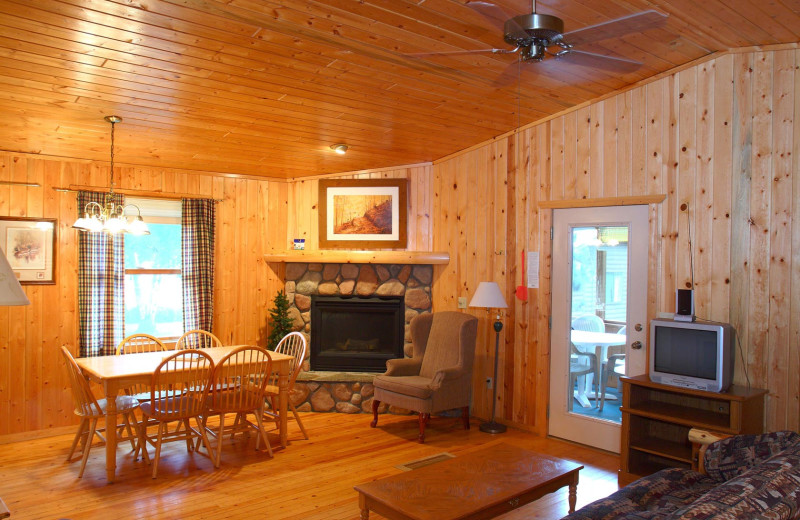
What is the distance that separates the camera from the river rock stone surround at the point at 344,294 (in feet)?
20.0

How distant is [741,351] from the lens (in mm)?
4051

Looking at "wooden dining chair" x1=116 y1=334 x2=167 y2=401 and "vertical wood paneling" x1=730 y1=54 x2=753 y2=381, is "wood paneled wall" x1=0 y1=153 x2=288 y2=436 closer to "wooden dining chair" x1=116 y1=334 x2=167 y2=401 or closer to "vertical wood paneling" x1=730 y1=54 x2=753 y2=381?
"wooden dining chair" x1=116 y1=334 x2=167 y2=401

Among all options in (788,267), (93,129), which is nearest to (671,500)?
(788,267)

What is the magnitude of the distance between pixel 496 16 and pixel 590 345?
294 centimetres

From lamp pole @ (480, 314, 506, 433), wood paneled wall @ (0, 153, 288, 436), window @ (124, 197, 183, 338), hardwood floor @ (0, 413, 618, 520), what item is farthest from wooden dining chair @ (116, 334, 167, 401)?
lamp pole @ (480, 314, 506, 433)

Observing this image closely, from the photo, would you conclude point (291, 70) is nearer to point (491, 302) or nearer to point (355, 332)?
point (491, 302)

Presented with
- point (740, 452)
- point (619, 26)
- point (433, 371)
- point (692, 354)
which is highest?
point (619, 26)

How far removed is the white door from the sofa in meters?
1.61

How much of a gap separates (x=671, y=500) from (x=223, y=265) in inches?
192

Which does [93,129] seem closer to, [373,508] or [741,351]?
[373,508]

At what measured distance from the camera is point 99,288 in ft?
18.1

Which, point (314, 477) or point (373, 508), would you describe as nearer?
point (373, 508)

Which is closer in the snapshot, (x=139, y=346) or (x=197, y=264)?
(x=139, y=346)

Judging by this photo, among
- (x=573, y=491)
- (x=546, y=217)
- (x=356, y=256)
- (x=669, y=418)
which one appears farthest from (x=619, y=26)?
(x=356, y=256)
